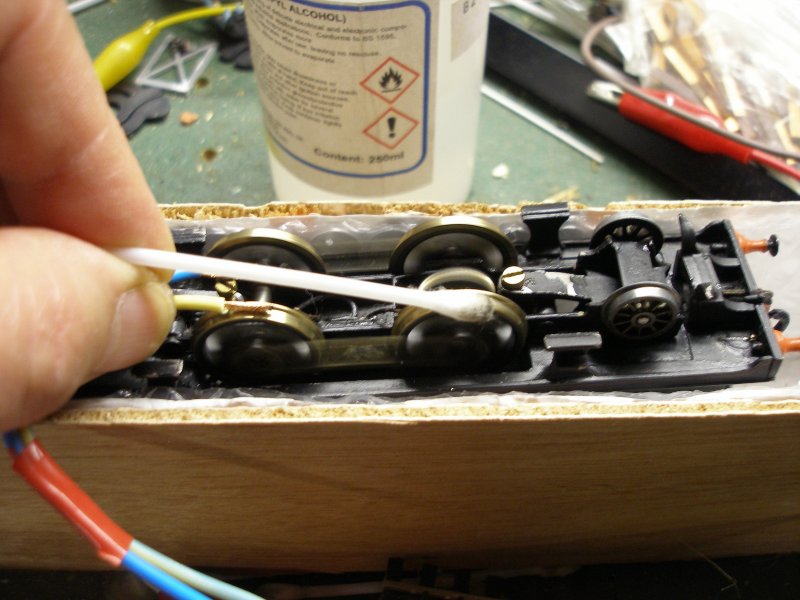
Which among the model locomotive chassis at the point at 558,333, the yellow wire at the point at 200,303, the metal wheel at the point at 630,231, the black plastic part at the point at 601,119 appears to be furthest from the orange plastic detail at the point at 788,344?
the yellow wire at the point at 200,303

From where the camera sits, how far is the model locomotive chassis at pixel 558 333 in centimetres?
63

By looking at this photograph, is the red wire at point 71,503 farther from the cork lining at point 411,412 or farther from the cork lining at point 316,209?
the cork lining at point 316,209

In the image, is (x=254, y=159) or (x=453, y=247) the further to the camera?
(x=254, y=159)

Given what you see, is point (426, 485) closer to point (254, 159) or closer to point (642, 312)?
point (642, 312)

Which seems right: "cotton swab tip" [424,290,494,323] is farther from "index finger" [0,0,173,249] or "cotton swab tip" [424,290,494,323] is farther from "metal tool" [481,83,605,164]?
"metal tool" [481,83,605,164]

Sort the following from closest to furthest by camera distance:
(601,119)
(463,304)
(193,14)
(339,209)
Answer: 1. (463,304)
2. (339,209)
3. (601,119)
4. (193,14)

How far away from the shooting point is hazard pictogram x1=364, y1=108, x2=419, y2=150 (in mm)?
767

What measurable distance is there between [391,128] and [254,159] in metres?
0.39

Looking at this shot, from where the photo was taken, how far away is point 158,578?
53 cm

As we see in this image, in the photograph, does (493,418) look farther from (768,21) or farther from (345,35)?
(768,21)

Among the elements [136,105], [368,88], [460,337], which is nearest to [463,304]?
[460,337]

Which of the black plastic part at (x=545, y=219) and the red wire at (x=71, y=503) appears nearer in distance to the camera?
the red wire at (x=71, y=503)

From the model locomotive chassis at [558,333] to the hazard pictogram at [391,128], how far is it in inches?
5.2

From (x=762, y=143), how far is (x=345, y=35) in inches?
24.8
